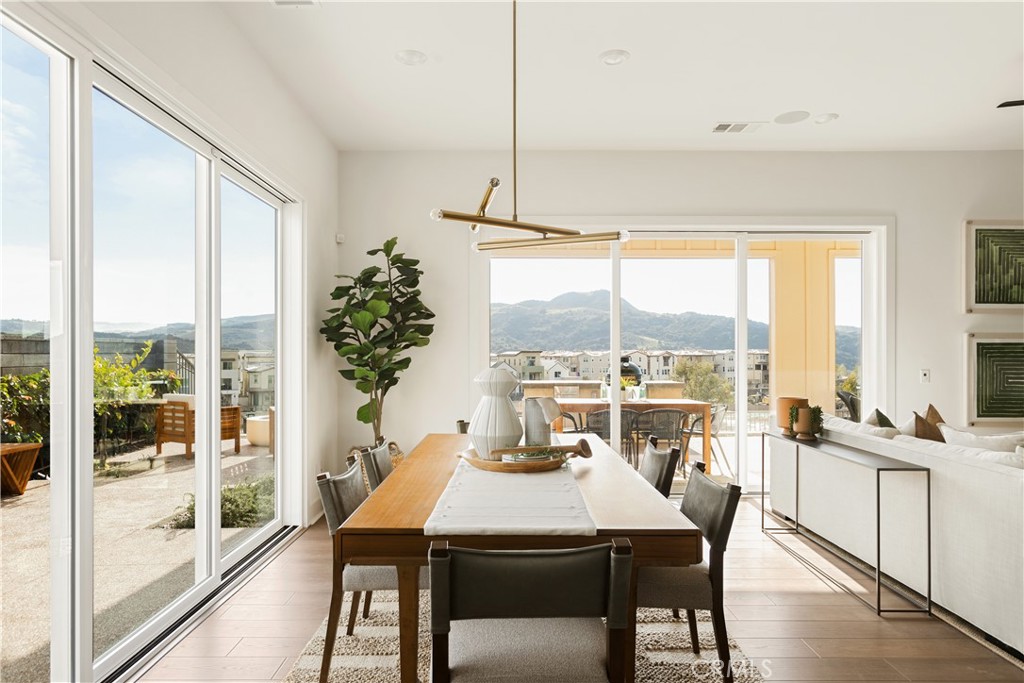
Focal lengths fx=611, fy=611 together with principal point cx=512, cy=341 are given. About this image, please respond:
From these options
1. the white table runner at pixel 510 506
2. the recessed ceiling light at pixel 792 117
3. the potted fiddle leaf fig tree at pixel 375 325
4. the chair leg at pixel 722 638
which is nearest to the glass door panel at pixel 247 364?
the potted fiddle leaf fig tree at pixel 375 325

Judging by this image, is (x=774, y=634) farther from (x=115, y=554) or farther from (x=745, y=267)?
Answer: (x=745, y=267)

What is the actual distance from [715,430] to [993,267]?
2.54m

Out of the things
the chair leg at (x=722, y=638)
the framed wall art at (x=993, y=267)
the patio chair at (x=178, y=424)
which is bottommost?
the chair leg at (x=722, y=638)

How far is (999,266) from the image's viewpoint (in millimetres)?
4895

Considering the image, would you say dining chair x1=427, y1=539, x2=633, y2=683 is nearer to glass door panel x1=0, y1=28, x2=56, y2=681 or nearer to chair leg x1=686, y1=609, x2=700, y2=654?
chair leg x1=686, y1=609, x2=700, y2=654

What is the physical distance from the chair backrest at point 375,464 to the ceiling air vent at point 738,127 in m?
3.32

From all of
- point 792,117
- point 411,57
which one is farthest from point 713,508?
point 792,117

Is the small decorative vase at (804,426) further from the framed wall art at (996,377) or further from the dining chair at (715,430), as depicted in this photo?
the framed wall art at (996,377)

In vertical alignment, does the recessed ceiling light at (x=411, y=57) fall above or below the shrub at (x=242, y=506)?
above

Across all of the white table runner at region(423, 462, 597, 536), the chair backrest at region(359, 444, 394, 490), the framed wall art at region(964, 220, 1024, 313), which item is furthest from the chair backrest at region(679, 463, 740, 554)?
the framed wall art at region(964, 220, 1024, 313)

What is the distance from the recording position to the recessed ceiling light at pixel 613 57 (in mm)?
3252

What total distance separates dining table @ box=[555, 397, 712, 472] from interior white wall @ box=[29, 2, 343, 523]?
193 centimetres

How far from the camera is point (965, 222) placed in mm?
4902

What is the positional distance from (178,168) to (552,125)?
8.25ft
